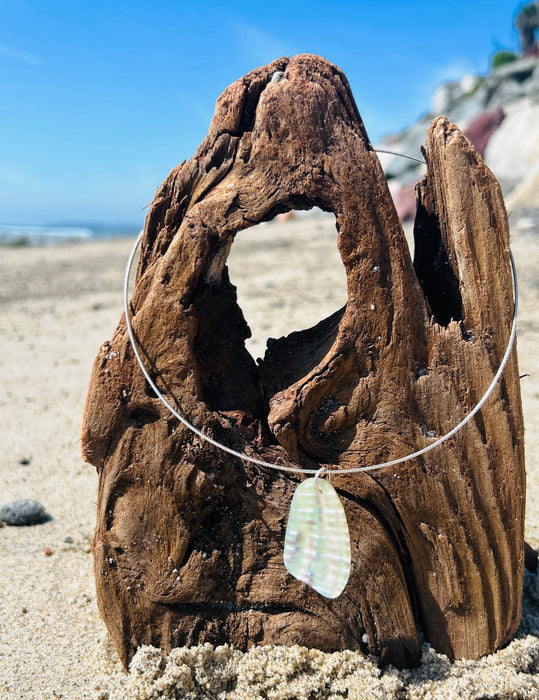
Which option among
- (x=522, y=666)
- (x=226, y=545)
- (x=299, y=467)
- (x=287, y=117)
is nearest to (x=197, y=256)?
(x=287, y=117)

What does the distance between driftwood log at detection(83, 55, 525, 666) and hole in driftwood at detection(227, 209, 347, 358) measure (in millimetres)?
5106

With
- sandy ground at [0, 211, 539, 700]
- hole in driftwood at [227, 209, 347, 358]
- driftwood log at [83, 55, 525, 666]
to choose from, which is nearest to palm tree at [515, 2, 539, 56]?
hole in driftwood at [227, 209, 347, 358]

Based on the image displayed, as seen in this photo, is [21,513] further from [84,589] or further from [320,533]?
[320,533]

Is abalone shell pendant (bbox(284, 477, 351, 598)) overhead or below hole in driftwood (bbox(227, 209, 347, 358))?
below

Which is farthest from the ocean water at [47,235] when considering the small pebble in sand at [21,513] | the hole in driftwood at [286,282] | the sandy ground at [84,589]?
the small pebble in sand at [21,513]

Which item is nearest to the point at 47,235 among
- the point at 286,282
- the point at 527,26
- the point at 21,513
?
the point at 527,26

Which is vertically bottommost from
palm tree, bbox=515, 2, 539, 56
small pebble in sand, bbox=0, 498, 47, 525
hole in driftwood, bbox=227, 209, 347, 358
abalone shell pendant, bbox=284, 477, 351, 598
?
small pebble in sand, bbox=0, 498, 47, 525

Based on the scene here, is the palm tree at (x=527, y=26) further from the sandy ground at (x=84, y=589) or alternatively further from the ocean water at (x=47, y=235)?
the sandy ground at (x=84, y=589)

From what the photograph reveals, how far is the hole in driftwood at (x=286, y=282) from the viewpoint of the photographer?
29.2 ft

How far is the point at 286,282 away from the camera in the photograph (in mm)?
12109

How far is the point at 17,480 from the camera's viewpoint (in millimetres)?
4730

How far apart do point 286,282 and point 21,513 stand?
877 centimetres

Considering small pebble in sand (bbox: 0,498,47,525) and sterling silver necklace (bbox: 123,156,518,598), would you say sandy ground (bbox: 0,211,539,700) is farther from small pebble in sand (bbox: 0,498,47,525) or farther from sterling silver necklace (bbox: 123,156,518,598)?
sterling silver necklace (bbox: 123,156,518,598)

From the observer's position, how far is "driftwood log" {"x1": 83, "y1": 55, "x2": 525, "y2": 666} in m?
2.27
